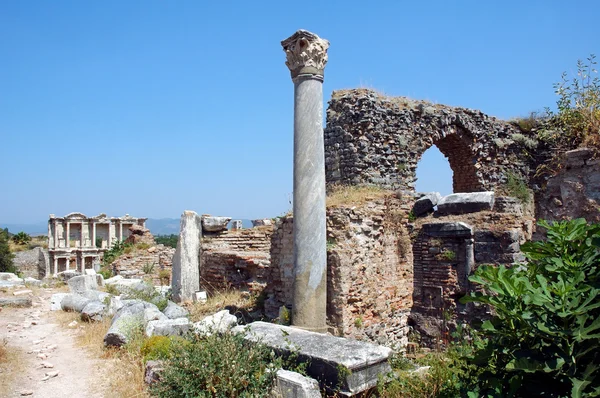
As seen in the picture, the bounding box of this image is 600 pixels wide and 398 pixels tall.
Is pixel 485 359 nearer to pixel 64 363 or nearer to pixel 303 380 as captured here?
pixel 303 380

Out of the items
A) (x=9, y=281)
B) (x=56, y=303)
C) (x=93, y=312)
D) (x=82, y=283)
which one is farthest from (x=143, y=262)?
(x=93, y=312)

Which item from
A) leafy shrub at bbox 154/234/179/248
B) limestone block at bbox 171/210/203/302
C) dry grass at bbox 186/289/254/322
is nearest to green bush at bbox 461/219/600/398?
dry grass at bbox 186/289/254/322

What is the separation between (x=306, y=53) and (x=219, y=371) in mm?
5479

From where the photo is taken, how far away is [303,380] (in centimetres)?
451

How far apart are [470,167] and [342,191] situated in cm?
517

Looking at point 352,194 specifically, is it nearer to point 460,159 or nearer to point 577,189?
point 577,189

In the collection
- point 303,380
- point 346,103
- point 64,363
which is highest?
point 346,103

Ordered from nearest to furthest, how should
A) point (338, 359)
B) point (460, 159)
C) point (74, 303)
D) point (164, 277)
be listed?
point (338, 359)
point (74, 303)
point (460, 159)
point (164, 277)

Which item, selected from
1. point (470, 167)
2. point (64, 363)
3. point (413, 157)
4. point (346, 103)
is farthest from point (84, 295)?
point (470, 167)

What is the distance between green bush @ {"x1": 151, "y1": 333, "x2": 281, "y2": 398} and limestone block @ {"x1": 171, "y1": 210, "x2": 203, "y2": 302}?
772 centimetres

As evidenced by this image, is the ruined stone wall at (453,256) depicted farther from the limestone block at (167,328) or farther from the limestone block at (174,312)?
the limestone block at (167,328)

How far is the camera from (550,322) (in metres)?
2.94

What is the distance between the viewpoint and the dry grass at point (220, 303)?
10.7 meters

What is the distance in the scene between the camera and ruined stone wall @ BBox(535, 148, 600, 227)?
27.2ft
